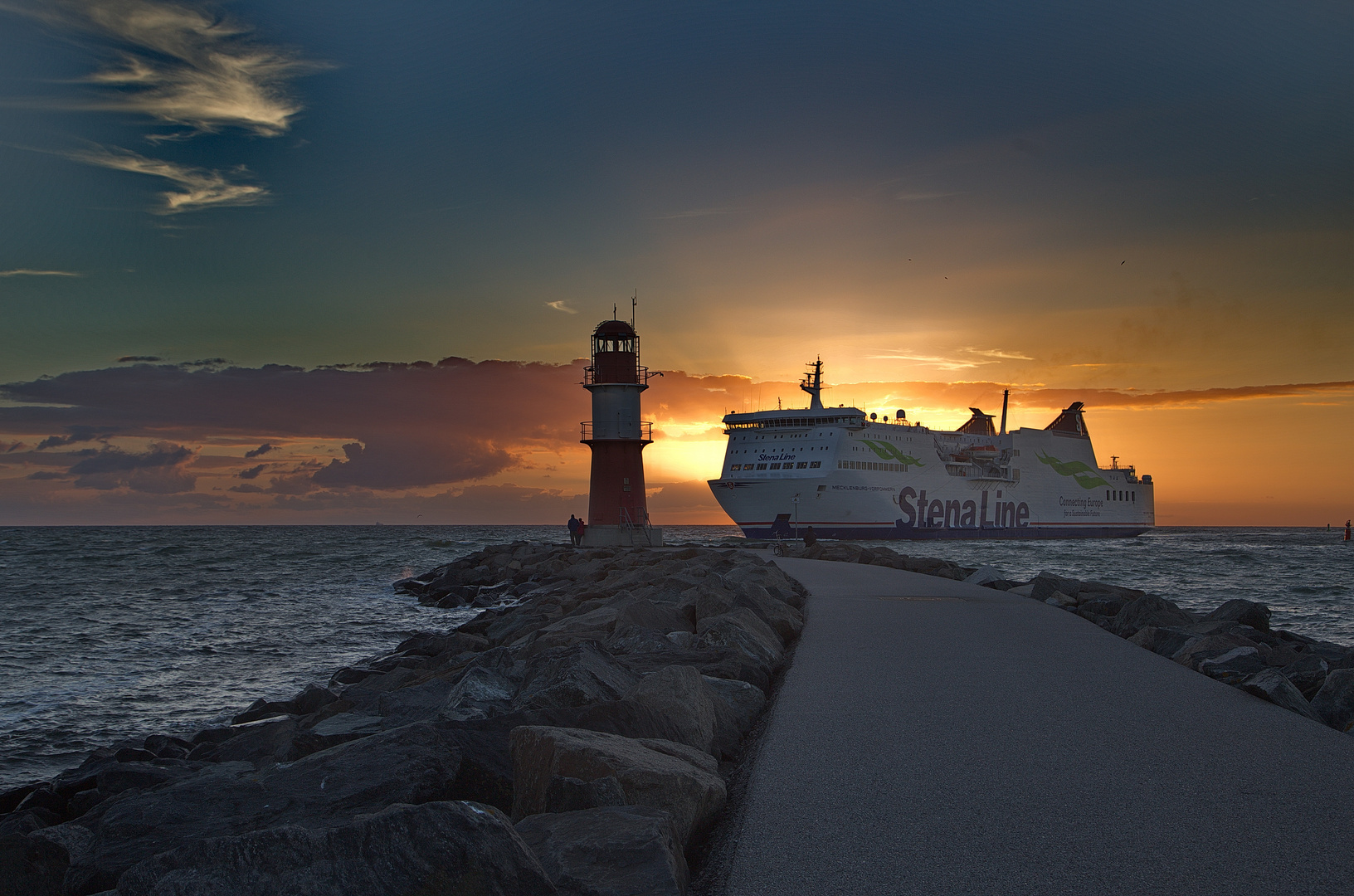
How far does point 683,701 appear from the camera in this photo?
460 centimetres

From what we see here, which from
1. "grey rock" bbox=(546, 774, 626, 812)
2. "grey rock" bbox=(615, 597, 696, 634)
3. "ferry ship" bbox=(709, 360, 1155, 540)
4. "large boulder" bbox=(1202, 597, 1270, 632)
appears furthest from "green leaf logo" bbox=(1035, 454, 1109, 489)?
"grey rock" bbox=(546, 774, 626, 812)

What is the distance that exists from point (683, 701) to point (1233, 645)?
16.5 feet

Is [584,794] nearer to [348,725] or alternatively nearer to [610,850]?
[610,850]

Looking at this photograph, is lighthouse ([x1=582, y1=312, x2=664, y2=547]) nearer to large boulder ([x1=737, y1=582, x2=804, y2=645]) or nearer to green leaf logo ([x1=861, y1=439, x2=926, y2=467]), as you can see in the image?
large boulder ([x1=737, y1=582, x2=804, y2=645])

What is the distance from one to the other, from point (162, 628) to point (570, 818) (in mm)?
15649

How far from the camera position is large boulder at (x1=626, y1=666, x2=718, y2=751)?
4.50 meters

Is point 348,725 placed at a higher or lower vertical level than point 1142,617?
lower

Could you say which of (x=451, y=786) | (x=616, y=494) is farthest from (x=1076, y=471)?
(x=451, y=786)

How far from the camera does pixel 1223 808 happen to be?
3.55 m

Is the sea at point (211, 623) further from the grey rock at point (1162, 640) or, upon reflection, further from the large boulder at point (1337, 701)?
the large boulder at point (1337, 701)

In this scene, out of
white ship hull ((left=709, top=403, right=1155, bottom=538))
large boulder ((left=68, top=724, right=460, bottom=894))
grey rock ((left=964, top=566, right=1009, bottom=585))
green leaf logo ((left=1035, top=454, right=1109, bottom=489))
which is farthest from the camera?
green leaf logo ((left=1035, top=454, right=1109, bottom=489))

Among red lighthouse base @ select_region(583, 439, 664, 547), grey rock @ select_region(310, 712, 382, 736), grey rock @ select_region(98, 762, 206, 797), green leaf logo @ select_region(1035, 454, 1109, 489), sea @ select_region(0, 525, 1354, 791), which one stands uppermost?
green leaf logo @ select_region(1035, 454, 1109, 489)

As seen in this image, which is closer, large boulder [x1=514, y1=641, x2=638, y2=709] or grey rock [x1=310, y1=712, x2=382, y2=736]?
large boulder [x1=514, y1=641, x2=638, y2=709]

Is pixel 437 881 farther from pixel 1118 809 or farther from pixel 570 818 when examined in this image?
pixel 1118 809
